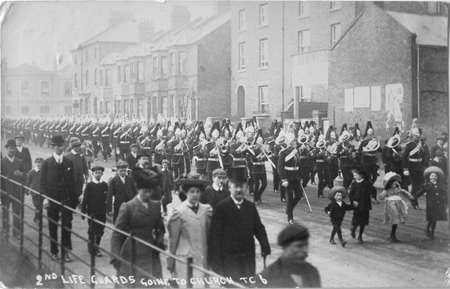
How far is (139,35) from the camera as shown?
8.60 meters

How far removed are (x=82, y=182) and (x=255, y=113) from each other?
4.10m

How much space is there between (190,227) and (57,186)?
93.7 inches

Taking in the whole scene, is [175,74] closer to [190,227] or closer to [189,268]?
[190,227]

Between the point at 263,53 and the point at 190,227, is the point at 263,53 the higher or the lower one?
the higher one

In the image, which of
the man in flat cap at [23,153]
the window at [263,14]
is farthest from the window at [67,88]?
the window at [263,14]

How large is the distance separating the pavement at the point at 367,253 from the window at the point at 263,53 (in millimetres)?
2491

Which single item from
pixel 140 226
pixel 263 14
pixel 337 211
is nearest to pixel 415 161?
pixel 337 211

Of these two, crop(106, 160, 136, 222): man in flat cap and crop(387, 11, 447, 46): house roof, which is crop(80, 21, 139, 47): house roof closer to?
crop(106, 160, 136, 222): man in flat cap

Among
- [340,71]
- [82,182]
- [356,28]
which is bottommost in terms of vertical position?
[82,182]

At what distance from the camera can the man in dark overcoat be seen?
5.47 metres

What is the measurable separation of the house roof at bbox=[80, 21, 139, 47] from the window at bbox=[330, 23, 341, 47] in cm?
361

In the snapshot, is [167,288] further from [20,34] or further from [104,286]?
[20,34]

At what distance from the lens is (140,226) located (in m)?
5.26

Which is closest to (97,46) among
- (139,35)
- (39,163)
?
(139,35)
